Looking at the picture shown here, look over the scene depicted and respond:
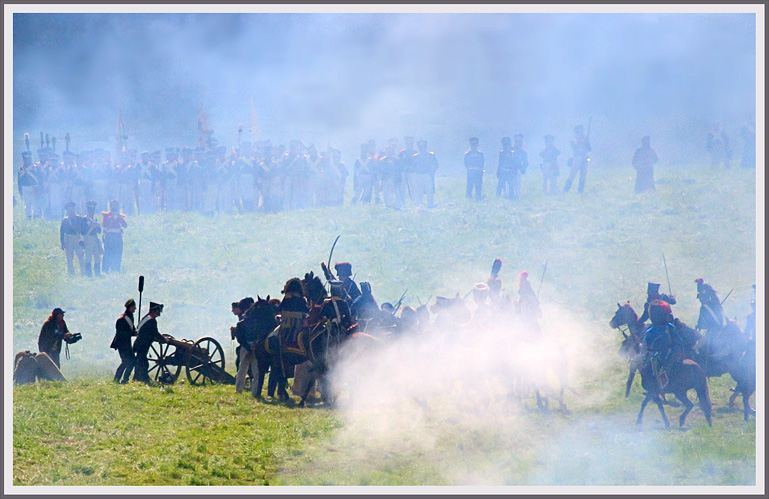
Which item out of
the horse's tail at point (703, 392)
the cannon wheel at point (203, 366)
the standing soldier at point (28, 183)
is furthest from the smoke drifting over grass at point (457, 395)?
the standing soldier at point (28, 183)

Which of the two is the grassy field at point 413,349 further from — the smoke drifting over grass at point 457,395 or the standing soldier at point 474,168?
the standing soldier at point 474,168

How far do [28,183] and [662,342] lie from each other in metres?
27.0

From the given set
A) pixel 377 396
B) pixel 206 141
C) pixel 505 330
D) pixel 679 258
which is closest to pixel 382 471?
pixel 377 396

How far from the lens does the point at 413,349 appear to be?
1550 centimetres

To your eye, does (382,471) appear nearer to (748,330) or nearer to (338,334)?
(338,334)

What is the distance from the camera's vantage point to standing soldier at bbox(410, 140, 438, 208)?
32.1m

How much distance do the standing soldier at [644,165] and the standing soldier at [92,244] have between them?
1927cm

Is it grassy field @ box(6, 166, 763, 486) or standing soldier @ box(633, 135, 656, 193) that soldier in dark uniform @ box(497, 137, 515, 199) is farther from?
standing soldier @ box(633, 135, 656, 193)

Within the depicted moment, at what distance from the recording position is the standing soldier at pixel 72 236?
26719mm

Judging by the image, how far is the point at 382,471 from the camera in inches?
480

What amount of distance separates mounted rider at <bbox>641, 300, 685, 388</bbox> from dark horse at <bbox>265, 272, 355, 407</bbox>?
204 inches

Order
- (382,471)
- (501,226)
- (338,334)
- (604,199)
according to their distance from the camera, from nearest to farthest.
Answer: (382,471) → (338,334) → (501,226) → (604,199)

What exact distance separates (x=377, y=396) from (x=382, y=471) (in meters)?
2.99

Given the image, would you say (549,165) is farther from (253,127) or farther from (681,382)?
(681,382)
